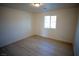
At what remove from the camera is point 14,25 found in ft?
4.52

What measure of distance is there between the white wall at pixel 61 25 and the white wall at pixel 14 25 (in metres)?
0.16

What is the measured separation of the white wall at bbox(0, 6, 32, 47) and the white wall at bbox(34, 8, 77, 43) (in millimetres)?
164

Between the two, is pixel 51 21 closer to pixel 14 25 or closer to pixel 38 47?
pixel 38 47

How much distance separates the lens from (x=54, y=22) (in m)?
1.17

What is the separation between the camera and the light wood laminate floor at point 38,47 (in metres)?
1.19

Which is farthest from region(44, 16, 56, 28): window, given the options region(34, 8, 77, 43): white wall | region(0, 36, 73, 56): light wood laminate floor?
region(0, 36, 73, 56): light wood laminate floor

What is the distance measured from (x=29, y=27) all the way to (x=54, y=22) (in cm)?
45

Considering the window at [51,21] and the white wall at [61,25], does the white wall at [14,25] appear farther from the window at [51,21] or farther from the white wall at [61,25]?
the window at [51,21]

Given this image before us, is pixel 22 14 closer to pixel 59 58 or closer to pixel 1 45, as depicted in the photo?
pixel 1 45

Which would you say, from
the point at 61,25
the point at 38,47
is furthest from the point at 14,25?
the point at 61,25

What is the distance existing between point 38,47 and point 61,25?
55cm

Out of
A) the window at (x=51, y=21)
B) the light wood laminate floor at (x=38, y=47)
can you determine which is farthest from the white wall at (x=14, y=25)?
the window at (x=51, y=21)

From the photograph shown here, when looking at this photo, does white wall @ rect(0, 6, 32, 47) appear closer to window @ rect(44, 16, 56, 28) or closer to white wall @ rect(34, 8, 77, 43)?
white wall @ rect(34, 8, 77, 43)

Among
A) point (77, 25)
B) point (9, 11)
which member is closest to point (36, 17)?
point (9, 11)
